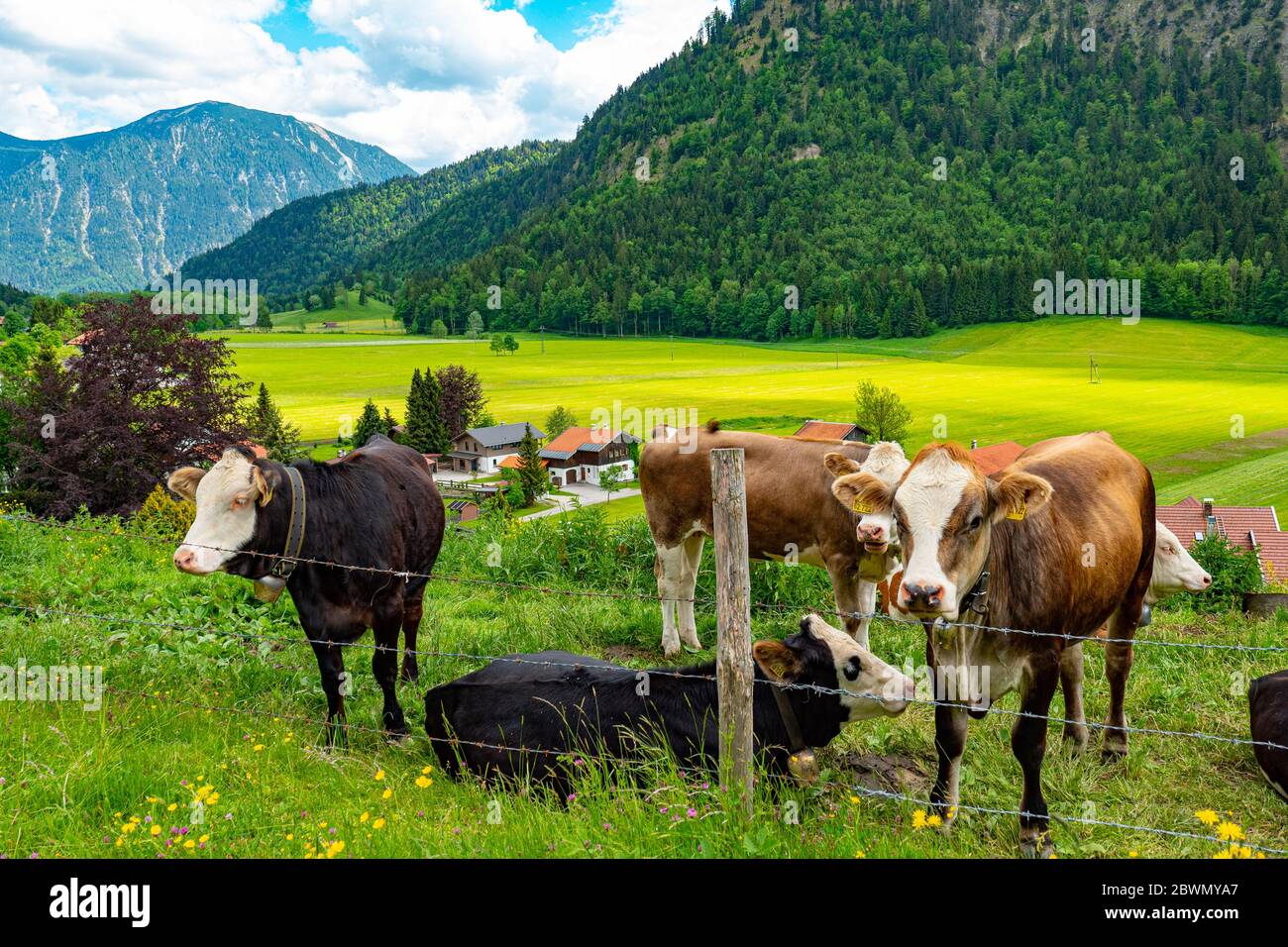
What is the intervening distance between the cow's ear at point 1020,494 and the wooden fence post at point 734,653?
129 centimetres

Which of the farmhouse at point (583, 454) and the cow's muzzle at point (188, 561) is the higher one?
the cow's muzzle at point (188, 561)

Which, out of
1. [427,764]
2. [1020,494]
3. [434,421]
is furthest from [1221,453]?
[427,764]

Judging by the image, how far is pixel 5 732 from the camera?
5.16m

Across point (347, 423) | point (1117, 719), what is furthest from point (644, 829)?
point (347, 423)

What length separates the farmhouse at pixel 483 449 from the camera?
85.3 meters

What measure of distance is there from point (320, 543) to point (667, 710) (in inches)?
107

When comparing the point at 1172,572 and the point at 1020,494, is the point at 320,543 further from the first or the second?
the point at 1172,572

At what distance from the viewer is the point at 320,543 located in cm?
600

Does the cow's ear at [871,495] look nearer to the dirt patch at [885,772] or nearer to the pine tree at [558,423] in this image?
the dirt patch at [885,772]

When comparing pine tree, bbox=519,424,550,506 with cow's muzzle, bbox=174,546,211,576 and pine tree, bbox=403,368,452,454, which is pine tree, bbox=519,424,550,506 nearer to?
pine tree, bbox=403,368,452,454

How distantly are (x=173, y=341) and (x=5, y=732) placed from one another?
111 ft

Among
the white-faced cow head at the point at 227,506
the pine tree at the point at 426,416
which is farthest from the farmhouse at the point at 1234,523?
the pine tree at the point at 426,416

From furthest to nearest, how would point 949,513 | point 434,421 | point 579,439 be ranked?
point 434,421 → point 579,439 → point 949,513
